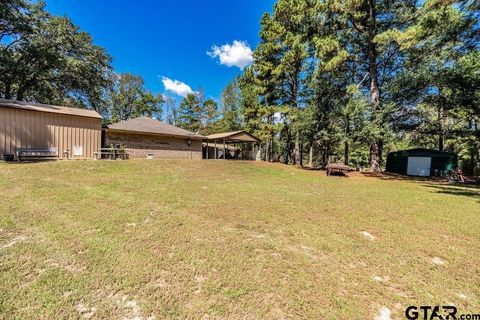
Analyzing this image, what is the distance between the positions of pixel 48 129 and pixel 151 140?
6.92 m

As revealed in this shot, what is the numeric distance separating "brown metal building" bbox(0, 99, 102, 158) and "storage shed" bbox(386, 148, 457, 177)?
25.0 meters

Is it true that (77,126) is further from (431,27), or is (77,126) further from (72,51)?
(431,27)

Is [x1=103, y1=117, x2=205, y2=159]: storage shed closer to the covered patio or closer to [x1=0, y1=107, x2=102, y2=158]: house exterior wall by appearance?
[x1=0, y1=107, x2=102, y2=158]: house exterior wall

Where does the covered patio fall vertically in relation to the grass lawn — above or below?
above

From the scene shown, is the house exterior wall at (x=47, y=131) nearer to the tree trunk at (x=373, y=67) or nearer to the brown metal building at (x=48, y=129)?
the brown metal building at (x=48, y=129)

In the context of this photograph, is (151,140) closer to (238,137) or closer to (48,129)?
(48,129)

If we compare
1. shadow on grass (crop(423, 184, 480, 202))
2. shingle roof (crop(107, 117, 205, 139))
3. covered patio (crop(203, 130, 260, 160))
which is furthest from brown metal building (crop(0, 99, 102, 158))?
shadow on grass (crop(423, 184, 480, 202))

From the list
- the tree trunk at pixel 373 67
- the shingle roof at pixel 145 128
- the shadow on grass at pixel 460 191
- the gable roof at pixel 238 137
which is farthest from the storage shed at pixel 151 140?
the shadow on grass at pixel 460 191

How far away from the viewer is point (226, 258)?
340 centimetres

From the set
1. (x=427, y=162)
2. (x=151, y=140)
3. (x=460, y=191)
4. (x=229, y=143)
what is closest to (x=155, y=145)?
(x=151, y=140)

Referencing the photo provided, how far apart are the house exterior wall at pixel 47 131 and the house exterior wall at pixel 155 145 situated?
2.10 metres

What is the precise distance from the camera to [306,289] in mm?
2746

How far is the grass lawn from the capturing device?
2492 millimetres

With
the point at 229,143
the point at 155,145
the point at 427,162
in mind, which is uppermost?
the point at 229,143
